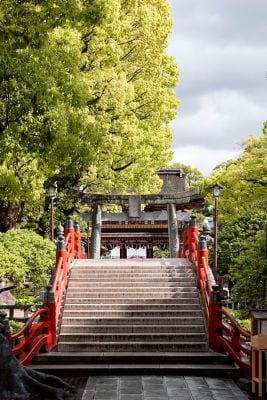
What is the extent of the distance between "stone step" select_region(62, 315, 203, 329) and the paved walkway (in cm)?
252

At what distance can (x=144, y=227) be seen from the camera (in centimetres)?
4394

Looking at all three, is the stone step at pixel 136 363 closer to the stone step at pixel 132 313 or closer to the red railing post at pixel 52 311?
the red railing post at pixel 52 311

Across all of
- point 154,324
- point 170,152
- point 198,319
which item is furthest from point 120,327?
point 170,152

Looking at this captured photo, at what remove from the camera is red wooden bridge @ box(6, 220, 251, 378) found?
12.5m

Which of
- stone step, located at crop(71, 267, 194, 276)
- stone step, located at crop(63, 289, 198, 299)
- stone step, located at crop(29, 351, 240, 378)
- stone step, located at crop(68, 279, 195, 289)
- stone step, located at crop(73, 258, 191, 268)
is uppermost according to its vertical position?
stone step, located at crop(73, 258, 191, 268)

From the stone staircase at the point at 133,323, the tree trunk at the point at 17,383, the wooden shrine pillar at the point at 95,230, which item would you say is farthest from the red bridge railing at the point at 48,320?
the wooden shrine pillar at the point at 95,230

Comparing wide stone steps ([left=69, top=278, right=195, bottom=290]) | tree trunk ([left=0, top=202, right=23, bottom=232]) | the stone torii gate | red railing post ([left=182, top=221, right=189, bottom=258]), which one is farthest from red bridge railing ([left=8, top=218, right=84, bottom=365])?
the stone torii gate

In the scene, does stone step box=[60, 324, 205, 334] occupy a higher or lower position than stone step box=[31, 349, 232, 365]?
higher

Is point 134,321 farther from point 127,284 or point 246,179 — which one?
point 246,179

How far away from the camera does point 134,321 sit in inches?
575

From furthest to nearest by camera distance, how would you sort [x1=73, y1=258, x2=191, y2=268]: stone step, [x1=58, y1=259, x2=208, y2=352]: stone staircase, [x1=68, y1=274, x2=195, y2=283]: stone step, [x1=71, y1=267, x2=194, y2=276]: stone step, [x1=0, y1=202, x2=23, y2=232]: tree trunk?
[x1=0, y1=202, x2=23, y2=232]: tree trunk, [x1=73, y1=258, x2=191, y2=268]: stone step, [x1=71, y1=267, x2=194, y2=276]: stone step, [x1=68, y1=274, x2=195, y2=283]: stone step, [x1=58, y1=259, x2=208, y2=352]: stone staircase

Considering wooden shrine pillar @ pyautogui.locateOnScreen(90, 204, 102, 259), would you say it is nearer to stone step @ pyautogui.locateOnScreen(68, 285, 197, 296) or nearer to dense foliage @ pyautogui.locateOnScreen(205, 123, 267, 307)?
dense foliage @ pyautogui.locateOnScreen(205, 123, 267, 307)

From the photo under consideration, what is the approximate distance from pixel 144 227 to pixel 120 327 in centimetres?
2966

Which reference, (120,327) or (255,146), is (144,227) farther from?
(120,327)
